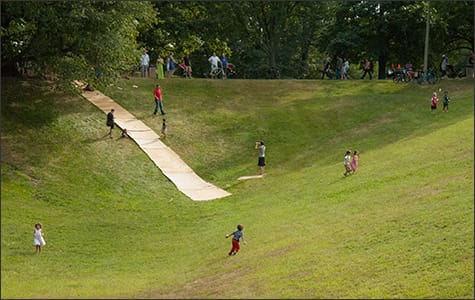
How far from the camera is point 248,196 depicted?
2961 centimetres

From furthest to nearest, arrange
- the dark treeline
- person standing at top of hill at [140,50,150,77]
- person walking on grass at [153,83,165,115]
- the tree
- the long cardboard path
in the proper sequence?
person standing at top of hill at [140,50,150,77] < person walking on grass at [153,83,165,115] < the long cardboard path < the dark treeline < the tree

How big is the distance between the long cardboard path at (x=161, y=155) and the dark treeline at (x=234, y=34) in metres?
3.02

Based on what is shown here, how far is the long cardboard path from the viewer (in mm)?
30906

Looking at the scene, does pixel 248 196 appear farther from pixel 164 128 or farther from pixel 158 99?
pixel 158 99

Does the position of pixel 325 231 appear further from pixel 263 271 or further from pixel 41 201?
pixel 41 201

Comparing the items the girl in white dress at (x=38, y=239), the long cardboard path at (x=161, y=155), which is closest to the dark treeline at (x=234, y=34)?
the long cardboard path at (x=161, y=155)

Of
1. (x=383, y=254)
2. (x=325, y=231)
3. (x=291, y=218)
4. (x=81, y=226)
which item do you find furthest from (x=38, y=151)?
(x=383, y=254)

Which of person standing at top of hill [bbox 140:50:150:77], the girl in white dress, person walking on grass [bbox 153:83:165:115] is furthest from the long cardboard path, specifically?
the girl in white dress

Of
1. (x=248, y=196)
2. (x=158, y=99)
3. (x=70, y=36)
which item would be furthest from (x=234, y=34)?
(x=248, y=196)

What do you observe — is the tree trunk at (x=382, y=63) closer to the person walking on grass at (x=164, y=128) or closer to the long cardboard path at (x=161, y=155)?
the person walking on grass at (x=164, y=128)

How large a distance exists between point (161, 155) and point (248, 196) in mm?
6648

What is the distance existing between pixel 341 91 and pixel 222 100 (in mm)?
9105

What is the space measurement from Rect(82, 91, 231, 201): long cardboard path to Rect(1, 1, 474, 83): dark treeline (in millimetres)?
3017

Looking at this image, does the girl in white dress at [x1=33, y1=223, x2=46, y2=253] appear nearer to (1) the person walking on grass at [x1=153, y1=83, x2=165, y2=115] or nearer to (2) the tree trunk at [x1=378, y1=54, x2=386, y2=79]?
(1) the person walking on grass at [x1=153, y1=83, x2=165, y2=115]
